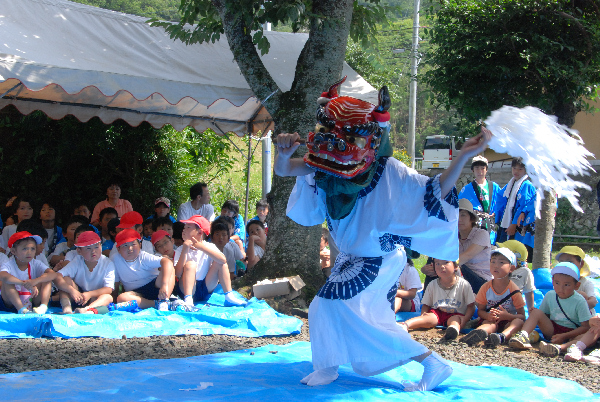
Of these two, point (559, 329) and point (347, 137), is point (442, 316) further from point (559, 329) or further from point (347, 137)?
point (347, 137)

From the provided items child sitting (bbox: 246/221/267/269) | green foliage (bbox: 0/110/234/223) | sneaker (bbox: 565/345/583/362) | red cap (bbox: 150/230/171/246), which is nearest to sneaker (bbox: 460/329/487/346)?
sneaker (bbox: 565/345/583/362)

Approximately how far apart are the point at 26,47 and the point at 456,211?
4.20m

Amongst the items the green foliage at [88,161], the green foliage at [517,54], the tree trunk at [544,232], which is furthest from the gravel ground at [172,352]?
the green foliage at [88,161]

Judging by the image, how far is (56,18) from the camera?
564 centimetres

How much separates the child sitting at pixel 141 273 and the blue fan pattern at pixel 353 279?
2.48 meters

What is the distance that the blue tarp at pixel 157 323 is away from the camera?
4.08 metres

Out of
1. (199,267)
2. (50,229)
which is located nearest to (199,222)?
(199,267)

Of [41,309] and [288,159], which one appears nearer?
[288,159]

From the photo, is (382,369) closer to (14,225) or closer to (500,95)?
(500,95)

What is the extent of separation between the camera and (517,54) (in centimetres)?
526

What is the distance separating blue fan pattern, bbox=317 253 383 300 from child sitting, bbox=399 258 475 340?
200 centimetres

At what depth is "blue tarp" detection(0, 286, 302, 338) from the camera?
4.08 meters

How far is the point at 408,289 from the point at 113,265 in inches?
107

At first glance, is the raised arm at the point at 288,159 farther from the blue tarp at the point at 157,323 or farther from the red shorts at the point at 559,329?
the red shorts at the point at 559,329
